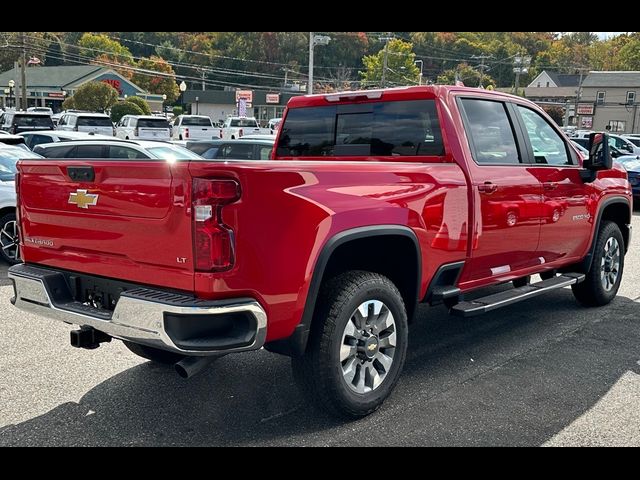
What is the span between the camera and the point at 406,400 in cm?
415

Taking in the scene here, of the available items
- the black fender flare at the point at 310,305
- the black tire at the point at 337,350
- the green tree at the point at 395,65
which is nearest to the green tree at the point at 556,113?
the green tree at the point at 395,65

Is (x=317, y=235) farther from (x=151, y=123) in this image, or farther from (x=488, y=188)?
(x=151, y=123)

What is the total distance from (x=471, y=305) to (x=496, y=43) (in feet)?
398

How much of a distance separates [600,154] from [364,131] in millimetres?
2318

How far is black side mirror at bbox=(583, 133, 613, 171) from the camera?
5.73m

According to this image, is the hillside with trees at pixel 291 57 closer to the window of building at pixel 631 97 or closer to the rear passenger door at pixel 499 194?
the window of building at pixel 631 97

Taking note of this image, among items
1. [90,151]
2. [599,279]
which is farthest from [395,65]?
[599,279]

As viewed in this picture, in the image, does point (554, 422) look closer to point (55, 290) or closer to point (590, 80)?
point (55, 290)

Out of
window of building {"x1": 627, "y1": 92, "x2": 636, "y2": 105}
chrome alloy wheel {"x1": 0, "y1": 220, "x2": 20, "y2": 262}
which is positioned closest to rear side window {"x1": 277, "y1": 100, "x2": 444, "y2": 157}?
chrome alloy wheel {"x1": 0, "y1": 220, "x2": 20, "y2": 262}

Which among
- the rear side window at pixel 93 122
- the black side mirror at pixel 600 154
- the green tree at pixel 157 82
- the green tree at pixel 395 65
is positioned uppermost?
the green tree at pixel 395 65

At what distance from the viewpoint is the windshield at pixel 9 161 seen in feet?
28.3

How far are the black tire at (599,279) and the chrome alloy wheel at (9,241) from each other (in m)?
6.69

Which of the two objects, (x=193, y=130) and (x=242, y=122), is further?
(x=242, y=122)

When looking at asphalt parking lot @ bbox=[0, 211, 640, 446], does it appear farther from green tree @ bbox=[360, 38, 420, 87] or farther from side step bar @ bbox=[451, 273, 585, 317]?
green tree @ bbox=[360, 38, 420, 87]
